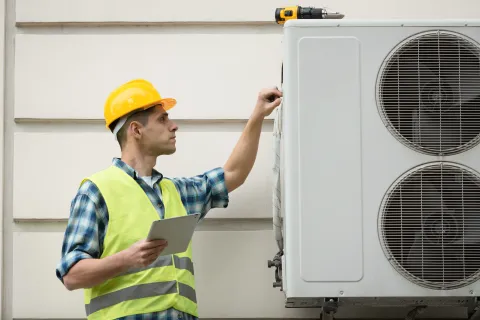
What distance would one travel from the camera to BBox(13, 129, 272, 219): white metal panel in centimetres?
418

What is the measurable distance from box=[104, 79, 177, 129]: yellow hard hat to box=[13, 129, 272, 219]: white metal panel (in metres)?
0.36

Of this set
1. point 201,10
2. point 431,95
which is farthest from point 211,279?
point 431,95

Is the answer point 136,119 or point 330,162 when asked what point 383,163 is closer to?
point 330,162

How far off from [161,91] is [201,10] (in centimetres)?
44

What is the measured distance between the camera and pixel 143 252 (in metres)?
3.29

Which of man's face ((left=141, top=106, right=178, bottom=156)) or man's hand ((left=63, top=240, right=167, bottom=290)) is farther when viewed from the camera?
man's face ((left=141, top=106, right=178, bottom=156))

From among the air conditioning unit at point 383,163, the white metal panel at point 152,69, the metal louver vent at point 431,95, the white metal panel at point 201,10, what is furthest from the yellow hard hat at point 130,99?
the metal louver vent at point 431,95

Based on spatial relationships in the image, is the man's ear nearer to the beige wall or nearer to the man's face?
the man's face

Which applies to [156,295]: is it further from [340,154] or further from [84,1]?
[84,1]

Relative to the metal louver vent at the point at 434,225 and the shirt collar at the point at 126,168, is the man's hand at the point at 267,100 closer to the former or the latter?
the shirt collar at the point at 126,168

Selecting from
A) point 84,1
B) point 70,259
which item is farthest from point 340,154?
point 84,1

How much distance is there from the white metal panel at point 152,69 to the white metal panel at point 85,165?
117 mm

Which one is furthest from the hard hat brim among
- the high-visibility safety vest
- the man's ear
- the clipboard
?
the clipboard

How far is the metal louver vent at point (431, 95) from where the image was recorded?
10.7 feet
